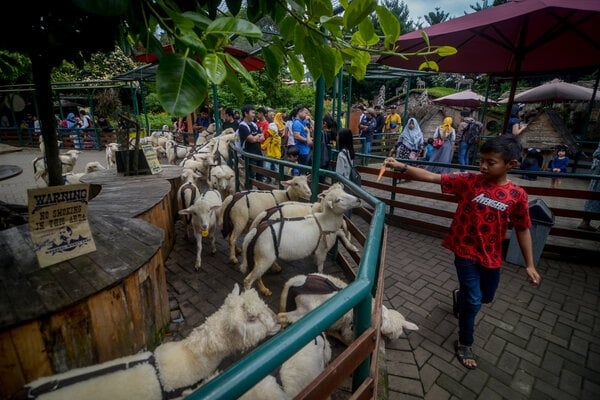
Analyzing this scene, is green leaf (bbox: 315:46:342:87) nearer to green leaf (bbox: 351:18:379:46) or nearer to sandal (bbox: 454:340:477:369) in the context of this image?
green leaf (bbox: 351:18:379:46)

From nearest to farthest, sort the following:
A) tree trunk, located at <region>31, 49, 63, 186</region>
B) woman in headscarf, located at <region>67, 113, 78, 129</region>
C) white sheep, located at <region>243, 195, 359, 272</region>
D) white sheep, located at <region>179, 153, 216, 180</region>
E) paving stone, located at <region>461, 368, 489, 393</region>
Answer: tree trunk, located at <region>31, 49, 63, 186</region>, paving stone, located at <region>461, 368, 489, 393</region>, white sheep, located at <region>243, 195, 359, 272</region>, white sheep, located at <region>179, 153, 216, 180</region>, woman in headscarf, located at <region>67, 113, 78, 129</region>

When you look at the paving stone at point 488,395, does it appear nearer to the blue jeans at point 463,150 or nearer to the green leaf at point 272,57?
the green leaf at point 272,57

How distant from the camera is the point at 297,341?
0.91 metres

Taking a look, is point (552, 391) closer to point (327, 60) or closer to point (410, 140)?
point (327, 60)

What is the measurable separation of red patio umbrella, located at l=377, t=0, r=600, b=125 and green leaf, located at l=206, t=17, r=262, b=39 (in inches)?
157

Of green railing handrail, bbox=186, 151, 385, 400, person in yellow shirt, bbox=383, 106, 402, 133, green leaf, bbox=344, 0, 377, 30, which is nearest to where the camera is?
green railing handrail, bbox=186, 151, 385, 400

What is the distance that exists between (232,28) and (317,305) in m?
2.35

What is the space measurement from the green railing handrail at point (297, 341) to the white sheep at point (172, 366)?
0.98 metres

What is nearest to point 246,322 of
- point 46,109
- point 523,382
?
point 46,109

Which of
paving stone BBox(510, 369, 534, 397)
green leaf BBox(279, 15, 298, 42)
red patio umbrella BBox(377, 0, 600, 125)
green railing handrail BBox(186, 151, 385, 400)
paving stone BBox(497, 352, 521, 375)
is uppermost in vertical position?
red patio umbrella BBox(377, 0, 600, 125)

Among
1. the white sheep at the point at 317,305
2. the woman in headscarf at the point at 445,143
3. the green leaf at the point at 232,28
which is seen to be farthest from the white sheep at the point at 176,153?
the green leaf at the point at 232,28

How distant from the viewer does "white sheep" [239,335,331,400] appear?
6.07 feet

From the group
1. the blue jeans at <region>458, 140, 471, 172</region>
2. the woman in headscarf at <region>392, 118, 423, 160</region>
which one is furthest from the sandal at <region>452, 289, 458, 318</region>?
the blue jeans at <region>458, 140, 471, 172</region>

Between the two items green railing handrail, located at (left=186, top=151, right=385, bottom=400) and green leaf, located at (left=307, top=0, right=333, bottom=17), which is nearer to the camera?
green railing handrail, located at (left=186, top=151, right=385, bottom=400)
